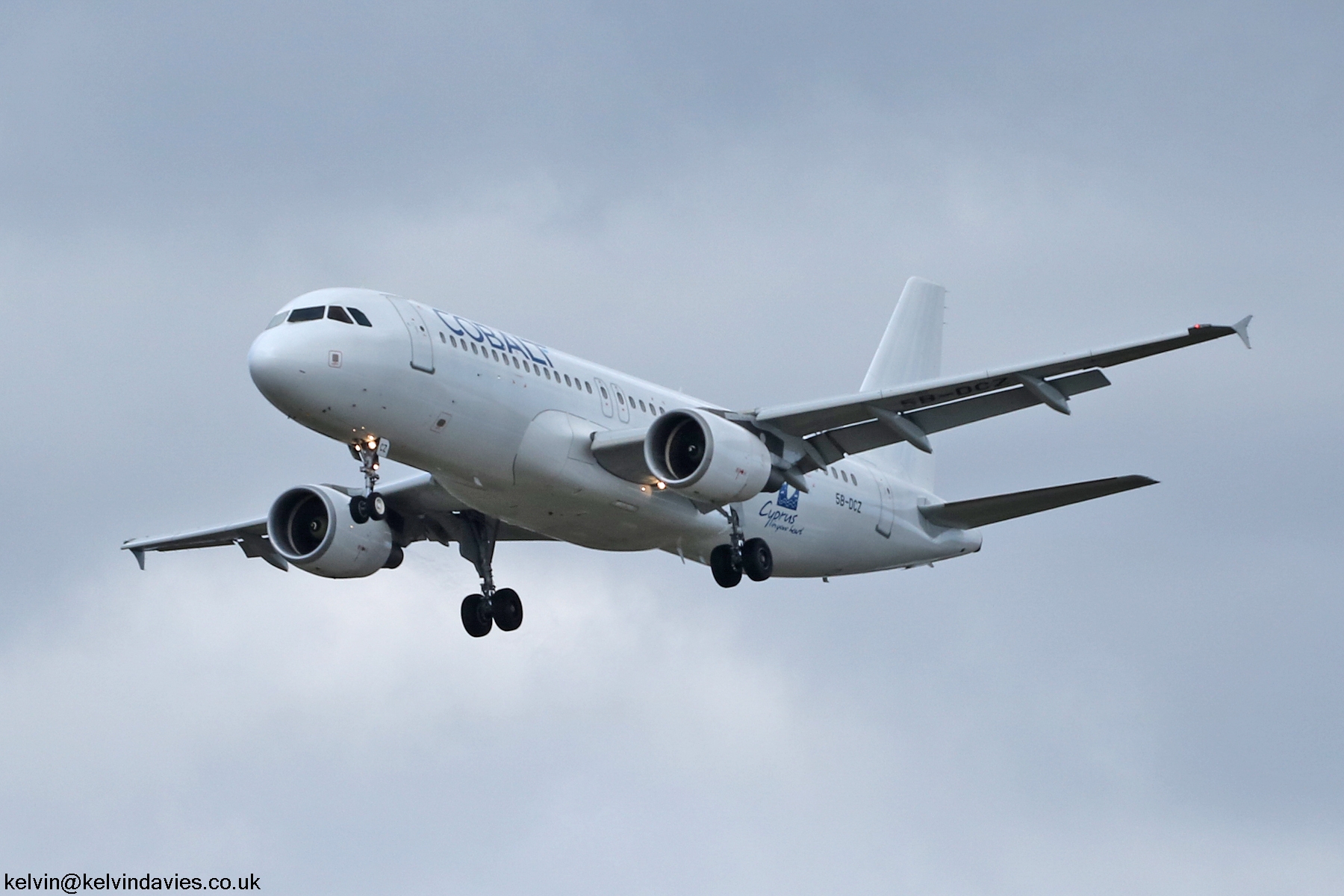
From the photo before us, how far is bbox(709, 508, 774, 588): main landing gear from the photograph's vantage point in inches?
1625

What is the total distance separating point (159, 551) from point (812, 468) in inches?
648

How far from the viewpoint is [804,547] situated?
43969 millimetres

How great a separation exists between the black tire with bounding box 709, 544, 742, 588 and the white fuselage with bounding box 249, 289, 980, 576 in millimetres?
349

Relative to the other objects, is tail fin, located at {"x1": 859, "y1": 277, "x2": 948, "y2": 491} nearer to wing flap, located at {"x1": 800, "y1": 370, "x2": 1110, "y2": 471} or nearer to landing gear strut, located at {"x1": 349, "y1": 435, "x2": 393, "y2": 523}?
wing flap, located at {"x1": 800, "y1": 370, "x2": 1110, "y2": 471}

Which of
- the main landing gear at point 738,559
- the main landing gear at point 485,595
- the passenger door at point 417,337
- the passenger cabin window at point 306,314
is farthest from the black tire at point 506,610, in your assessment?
the passenger cabin window at point 306,314

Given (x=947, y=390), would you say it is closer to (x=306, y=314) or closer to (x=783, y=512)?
(x=783, y=512)

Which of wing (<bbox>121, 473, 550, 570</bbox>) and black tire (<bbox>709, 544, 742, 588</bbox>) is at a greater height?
wing (<bbox>121, 473, 550, 570</bbox>)

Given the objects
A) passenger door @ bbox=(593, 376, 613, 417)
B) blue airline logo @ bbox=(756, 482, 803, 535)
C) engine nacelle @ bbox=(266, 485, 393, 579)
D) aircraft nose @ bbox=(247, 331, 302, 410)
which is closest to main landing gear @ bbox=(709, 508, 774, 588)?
blue airline logo @ bbox=(756, 482, 803, 535)

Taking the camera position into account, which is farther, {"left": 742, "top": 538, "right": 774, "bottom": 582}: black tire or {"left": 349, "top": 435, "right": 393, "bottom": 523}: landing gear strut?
{"left": 742, "top": 538, "right": 774, "bottom": 582}: black tire

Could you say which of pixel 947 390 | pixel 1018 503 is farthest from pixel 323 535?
pixel 1018 503

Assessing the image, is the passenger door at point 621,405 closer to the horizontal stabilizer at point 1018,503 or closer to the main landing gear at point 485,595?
the main landing gear at point 485,595

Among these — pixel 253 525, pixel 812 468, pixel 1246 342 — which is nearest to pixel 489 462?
pixel 812 468

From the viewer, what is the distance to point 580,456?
38.4 m

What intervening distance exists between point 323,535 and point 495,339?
7920 millimetres
